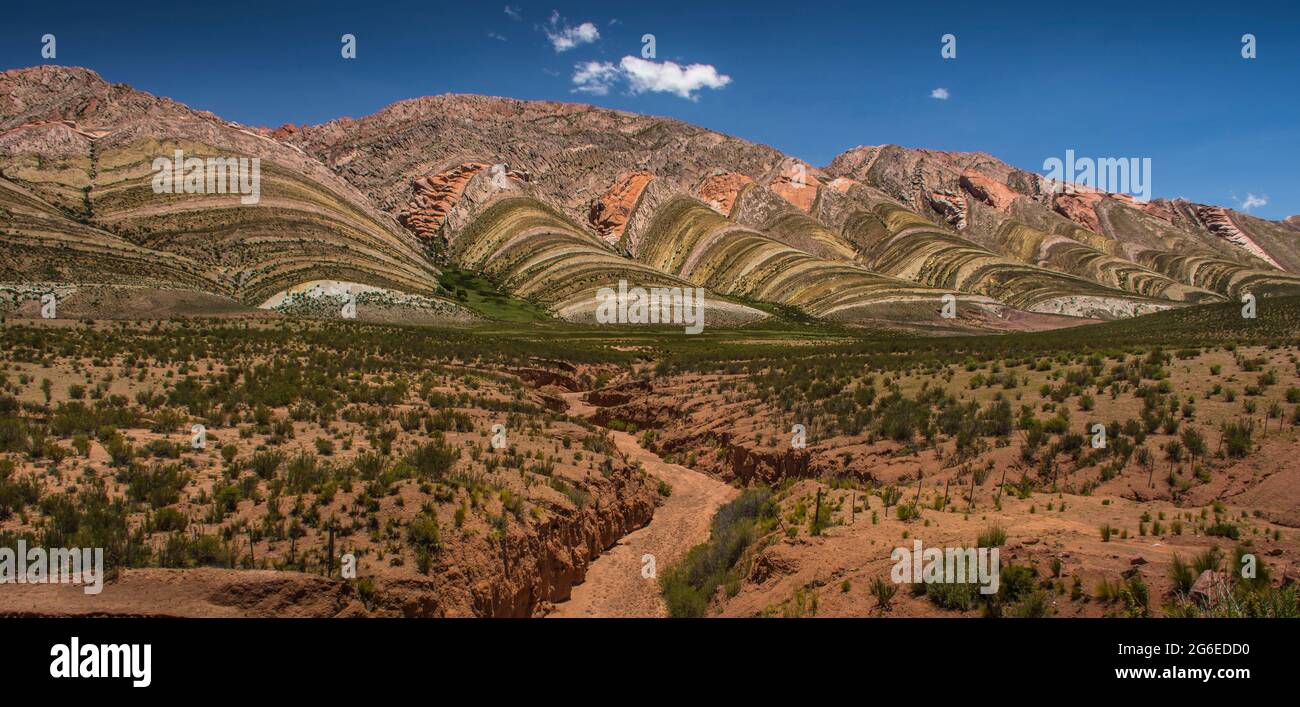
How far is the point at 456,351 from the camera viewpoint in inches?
1400

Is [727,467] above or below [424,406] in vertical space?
below

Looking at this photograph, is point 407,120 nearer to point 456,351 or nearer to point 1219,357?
point 456,351

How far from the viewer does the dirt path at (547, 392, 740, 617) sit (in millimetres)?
12289

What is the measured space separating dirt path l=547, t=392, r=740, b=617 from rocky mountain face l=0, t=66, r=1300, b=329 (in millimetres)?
52438

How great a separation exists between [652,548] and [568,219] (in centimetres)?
10506

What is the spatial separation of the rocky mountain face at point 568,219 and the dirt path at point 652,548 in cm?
5244

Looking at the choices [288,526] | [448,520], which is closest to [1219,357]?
[448,520]

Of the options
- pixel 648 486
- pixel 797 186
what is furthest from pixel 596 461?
pixel 797 186

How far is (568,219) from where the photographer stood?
379 ft

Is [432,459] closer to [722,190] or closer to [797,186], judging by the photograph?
[722,190]

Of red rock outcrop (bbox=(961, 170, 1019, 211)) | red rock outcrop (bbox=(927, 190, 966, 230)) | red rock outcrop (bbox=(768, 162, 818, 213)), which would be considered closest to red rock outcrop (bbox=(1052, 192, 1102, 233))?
red rock outcrop (bbox=(961, 170, 1019, 211))

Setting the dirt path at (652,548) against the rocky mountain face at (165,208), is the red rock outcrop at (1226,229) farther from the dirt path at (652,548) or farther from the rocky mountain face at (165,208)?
the dirt path at (652,548)

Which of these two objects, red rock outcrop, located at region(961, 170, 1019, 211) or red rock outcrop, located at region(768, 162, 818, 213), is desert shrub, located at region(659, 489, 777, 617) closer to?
red rock outcrop, located at region(768, 162, 818, 213)

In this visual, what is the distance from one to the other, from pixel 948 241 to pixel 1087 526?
116 metres
